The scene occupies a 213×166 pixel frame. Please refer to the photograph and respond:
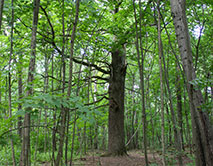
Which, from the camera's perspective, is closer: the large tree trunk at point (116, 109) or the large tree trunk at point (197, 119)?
the large tree trunk at point (197, 119)

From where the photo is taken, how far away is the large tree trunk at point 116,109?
6785mm

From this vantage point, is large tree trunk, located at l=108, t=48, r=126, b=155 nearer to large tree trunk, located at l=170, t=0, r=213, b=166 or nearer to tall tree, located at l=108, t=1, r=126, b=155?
tall tree, located at l=108, t=1, r=126, b=155

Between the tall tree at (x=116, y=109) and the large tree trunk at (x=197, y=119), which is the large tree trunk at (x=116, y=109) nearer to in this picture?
the tall tree at (x=116, y=109)

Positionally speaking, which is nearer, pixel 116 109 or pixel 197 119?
pixel 197 119

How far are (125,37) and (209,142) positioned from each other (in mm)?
3512

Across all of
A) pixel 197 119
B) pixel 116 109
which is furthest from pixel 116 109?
pixel 197 119

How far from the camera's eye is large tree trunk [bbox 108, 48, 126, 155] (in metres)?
6.79

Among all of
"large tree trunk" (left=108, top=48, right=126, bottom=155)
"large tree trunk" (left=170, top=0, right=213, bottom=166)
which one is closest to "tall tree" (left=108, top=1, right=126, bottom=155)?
"large tree trunk" (left=108, top=48, right=126, bottom=155)

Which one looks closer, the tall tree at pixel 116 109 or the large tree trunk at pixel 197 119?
the large tree trunk at pixel 197 119

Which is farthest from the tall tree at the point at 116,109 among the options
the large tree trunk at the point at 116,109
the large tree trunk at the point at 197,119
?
the large tree trunk at the point at 197,119

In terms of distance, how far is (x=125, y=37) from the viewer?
520 centimetres

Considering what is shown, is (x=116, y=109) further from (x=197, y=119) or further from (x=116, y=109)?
(x=197, y=119)

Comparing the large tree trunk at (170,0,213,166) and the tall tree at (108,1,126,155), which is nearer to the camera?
the large tree trunk at (170,0,213,166)

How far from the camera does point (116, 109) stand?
7.15 meters
